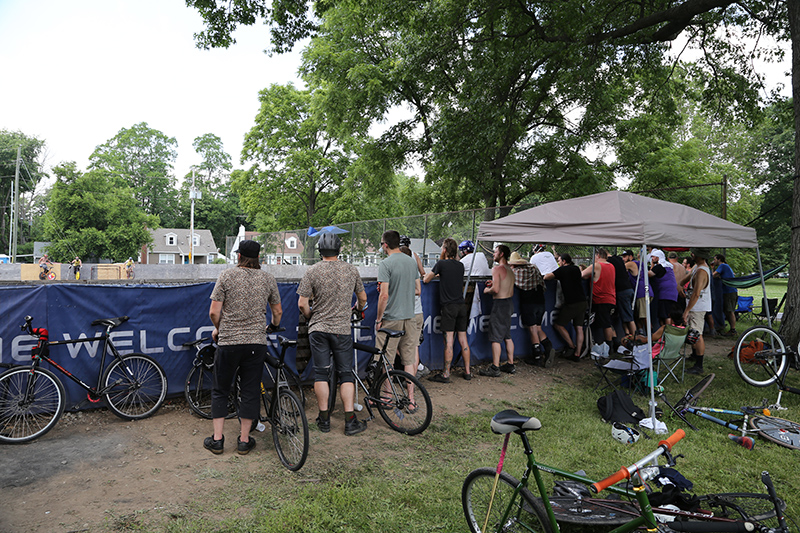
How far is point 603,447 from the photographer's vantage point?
4.76m

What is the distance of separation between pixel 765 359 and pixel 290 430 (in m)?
6.82

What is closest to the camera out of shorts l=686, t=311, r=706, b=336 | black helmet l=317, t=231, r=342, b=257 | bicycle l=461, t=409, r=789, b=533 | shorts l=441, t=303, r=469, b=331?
bicycle l=461, t=409, r=789, b=533

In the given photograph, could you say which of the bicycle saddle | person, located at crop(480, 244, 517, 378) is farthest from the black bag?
the bicycle saddle

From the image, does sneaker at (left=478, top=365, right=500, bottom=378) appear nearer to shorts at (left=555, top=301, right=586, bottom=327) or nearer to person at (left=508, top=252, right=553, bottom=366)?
person at (left=508, top=252, right=553, bottom=366)

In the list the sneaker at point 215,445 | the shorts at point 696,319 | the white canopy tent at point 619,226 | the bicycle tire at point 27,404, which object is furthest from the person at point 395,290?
the shorts at point 696,319

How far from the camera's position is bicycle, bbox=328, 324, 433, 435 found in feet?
16.3

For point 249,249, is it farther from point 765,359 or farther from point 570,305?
point 765,359

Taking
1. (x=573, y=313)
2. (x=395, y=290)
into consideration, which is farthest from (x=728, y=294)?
(x=395, y=290)

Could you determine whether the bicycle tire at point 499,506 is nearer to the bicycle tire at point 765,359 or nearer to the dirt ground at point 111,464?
the dirt ground at point 111,464

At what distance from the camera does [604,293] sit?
8836 mm

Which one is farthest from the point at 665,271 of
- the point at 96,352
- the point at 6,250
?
the point at 6,250

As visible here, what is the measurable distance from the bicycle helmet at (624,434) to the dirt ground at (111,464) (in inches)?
68.0

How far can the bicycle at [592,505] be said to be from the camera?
7.43 ft

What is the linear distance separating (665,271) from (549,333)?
7.69 ft
